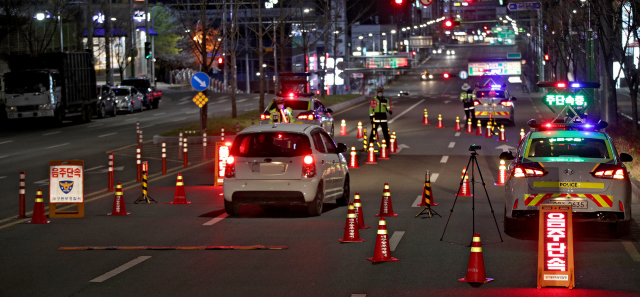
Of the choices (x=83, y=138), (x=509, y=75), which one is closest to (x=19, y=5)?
(x=83, y=138)

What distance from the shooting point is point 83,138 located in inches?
1242

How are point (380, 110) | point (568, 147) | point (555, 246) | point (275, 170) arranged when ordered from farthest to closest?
point (380, 110) → point (275, 170) → point (568, 147) → point (555, 246)

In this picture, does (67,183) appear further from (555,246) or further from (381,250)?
(555,246)

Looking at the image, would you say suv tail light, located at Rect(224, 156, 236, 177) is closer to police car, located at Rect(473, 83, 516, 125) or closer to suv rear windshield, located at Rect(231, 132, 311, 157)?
suv rear windshield, located at Rect(231, 132, 311, 157)

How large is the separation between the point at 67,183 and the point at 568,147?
7.78 meters

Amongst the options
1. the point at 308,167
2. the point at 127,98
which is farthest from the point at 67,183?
the point at 127,98

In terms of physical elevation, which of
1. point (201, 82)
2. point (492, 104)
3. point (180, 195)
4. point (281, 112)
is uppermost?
point (201, 82)

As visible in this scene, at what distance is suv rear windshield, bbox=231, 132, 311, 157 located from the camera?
41.8 feet

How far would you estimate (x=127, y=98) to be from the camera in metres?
47.5

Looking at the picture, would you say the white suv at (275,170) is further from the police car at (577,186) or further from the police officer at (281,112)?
the police officer at (281,112)

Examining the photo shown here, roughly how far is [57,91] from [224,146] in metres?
22.7

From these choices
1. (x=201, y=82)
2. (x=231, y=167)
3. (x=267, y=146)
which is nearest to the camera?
(x=231, y=167)

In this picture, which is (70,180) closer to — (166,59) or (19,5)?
(19,5)

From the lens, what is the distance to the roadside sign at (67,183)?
13203 mm
